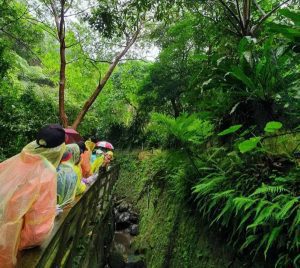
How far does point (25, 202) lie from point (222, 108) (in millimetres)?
4003

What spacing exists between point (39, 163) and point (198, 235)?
9.99 feet

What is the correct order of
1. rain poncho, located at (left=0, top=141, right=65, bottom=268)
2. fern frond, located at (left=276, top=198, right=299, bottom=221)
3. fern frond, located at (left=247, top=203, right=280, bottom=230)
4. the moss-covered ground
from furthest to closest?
the moss-covered ground < fern frond, located at (left=247, top=203, right=280, bottom=230) < fern frond, located at (left=276, top=198, right=299, bottom=221) < rain poncho, located at (left=0, top=141, right=65, bottom=268)

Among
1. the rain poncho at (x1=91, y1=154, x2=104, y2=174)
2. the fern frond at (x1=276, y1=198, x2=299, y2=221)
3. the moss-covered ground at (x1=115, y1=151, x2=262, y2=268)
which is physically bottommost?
the moss-covered ground at (x1=115, y1=151, x2=262, y2=268)

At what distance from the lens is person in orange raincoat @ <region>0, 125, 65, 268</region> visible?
2.08 meters

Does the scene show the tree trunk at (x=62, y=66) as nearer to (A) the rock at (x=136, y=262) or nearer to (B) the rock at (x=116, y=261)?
(B) the rock at (x=116, y=261)

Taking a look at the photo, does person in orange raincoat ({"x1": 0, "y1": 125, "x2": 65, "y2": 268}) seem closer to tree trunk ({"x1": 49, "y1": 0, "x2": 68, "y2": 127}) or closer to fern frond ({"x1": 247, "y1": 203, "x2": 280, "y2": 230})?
fern frond ({"x1": 247, "y1": 203, "x2": 280, "y2": 230})

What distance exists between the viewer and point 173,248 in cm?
544

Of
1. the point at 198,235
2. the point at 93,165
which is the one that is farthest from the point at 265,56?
the point at 93,165

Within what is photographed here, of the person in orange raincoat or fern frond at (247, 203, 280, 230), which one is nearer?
the person in orange raincoat

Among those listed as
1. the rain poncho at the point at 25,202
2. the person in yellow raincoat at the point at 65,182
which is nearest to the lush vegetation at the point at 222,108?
the person in yellow raincoat at the point at 65,182

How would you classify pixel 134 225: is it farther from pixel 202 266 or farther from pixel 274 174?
pixel 274 174

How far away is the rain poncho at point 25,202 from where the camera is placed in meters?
2.07

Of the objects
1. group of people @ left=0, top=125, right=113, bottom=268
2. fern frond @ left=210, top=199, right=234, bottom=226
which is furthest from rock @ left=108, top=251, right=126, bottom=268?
group of people @ left=0, top=125, right=113, bottom=268

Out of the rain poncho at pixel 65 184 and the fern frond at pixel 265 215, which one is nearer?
the fern frond at pixel 265 215
